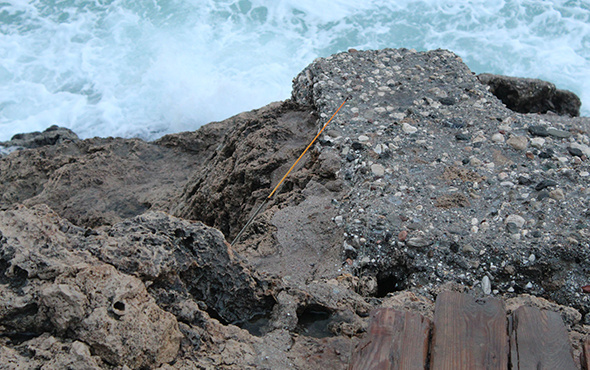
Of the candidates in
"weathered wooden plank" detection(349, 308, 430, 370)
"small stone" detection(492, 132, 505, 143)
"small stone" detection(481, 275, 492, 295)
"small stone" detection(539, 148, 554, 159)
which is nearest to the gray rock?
"small stone" detection(539, 148, 554, 159)

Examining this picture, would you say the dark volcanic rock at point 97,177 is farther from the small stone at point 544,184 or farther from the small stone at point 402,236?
the small stone at point 544,184

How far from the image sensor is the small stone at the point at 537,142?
4.50m

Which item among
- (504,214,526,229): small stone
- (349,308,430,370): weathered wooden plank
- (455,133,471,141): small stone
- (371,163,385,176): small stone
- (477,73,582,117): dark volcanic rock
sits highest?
(349,308,430,370): weathered wooden plank

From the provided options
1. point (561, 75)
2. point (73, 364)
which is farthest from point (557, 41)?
point (73, 364)

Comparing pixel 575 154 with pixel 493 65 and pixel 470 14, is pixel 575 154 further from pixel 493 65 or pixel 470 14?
pixel 470 14

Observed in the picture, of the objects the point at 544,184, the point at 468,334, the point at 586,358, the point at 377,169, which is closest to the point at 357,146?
the point at 377,169

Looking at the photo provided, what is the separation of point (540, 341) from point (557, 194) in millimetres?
2187

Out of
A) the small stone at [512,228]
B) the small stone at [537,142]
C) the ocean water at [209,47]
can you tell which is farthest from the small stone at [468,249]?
the ocean water at [209,47]

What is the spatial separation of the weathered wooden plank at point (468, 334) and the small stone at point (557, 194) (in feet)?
6.61

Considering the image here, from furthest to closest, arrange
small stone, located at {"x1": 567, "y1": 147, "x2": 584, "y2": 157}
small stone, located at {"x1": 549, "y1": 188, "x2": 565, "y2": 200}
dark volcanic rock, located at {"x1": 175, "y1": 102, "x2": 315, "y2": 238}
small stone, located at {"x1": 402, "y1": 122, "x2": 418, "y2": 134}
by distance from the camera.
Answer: dark volcanic rock, located at {"x1": 175, "y1": 102, "x2": 315, "y2": 238}, small stone, located at {"x1": 402, "y1": 122, "x2": 418, "y2": 134}, small stone, located at {"x1": 567, "y1": 147, "x2": 584, "y2": 157}, small stone, located at {"x1": 549, "y1": 188, "x2": 565, "y2": 200}

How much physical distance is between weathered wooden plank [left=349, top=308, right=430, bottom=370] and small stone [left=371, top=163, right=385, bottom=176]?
7.08ft

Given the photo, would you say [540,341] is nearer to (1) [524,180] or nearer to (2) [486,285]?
(2) [486,285]

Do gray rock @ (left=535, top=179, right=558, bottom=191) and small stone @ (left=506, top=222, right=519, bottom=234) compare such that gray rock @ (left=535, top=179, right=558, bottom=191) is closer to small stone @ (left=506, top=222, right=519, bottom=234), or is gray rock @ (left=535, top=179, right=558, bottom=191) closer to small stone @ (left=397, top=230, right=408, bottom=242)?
small stone @ (left=506, top=222, right=519, bottom=234)

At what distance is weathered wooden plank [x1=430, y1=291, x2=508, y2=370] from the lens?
2.07m
